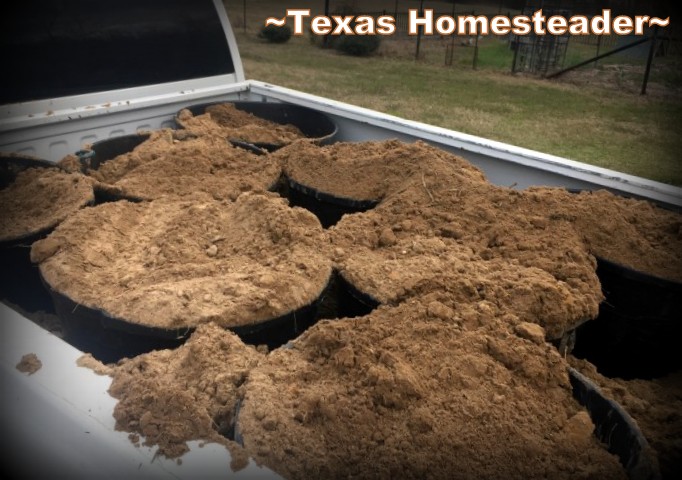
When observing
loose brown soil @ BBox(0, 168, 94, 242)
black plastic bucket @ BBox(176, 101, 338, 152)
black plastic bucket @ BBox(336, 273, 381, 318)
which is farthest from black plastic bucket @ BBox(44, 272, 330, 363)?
black plastic bucket @ BBox(176, 101, 338, 152)

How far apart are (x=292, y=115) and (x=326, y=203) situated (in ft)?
4.50

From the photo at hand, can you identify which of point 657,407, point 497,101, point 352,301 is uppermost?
point 352,301

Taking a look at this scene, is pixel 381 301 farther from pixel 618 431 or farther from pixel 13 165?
pixel 13 165

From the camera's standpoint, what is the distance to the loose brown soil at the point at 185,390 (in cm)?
154

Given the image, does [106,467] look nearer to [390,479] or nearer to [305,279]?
[390,479]

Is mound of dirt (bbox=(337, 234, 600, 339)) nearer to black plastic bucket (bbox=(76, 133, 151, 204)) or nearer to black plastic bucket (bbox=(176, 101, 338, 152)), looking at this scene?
black plastic bucket (bbox=(76, 133, 151, 204))

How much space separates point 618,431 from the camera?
1.71 m

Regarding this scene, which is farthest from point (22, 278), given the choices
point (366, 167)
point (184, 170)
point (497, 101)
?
point (497, 101)

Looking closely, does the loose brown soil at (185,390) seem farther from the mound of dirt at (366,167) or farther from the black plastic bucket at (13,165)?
the black plastic bucket at (13,165)

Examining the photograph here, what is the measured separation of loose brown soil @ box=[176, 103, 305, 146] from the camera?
12.7 ft

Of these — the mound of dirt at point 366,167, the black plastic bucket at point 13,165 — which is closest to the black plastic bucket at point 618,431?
the mound of dirt at point 366,167

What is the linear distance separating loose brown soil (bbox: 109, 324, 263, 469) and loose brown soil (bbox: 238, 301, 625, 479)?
6 cm

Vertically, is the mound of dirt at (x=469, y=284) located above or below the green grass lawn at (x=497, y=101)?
above

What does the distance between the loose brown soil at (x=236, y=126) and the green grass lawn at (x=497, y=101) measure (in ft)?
16.1
